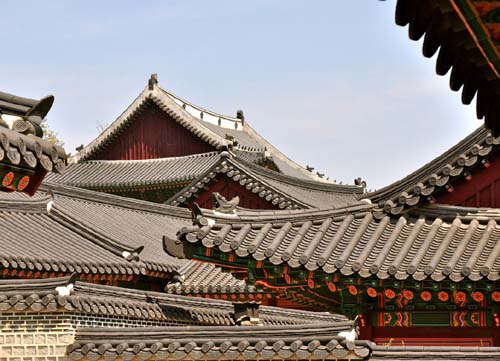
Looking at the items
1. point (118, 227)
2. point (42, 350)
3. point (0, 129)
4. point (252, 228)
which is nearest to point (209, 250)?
point (252, 228)

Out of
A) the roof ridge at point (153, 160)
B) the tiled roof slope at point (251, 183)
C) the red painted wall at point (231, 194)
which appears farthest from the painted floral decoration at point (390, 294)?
the roof ridge at point (153, 160)

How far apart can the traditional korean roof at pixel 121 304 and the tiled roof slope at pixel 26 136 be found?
16.7ft

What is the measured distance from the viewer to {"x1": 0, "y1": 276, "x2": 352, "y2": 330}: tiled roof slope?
1393cm

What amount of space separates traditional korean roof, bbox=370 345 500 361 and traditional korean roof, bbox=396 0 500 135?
580 centimetres

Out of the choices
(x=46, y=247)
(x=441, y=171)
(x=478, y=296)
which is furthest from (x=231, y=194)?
(x=478, y=296)

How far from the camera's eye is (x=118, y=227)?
24266 millimetres

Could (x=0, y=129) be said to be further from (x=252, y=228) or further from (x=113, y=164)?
(x=113, y=164)

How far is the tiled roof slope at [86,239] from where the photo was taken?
19281 mm

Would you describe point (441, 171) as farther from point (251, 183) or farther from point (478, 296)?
point (251, 183)

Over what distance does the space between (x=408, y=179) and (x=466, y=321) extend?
1.41 meters

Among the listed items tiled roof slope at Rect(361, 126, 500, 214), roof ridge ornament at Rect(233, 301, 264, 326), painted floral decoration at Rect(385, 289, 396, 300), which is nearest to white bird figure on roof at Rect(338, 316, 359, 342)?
painted floral decoration at Rect(385, 289, 396, 300)

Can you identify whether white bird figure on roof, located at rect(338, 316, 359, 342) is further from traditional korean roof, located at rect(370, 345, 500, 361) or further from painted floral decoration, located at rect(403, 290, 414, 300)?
painted floral decoration, located at rect(403, 290, 414, 300)

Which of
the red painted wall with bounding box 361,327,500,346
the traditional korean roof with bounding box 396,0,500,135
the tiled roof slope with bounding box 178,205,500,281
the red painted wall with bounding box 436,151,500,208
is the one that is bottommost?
the red painted wall with bounding box 361,327,500,346

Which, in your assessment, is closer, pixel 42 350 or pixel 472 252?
pixel 472 252
